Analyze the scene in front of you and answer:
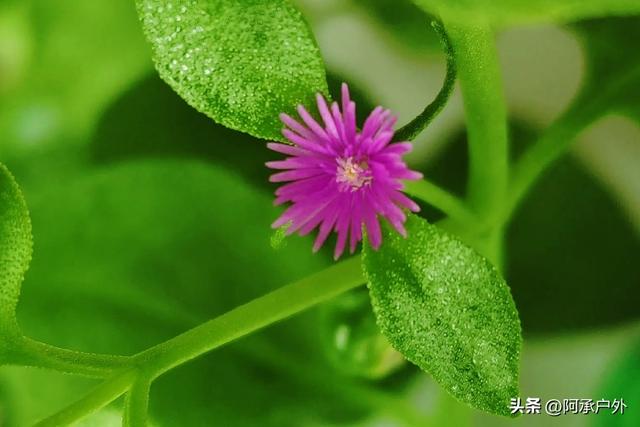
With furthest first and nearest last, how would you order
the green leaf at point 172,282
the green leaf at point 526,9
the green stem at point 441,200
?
the green leaf at point 172,282 < the green stem at point 441,200 < the green leaf at point 526,9

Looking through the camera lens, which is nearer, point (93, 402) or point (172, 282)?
point (93, 402)

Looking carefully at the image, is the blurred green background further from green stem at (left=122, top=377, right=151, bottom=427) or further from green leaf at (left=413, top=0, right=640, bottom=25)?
green leaf at (left=413, top=0, right=640, bottom=25)

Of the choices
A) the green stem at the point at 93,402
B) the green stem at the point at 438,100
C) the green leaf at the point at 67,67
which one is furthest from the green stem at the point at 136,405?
the green leaf at the point at 67,67

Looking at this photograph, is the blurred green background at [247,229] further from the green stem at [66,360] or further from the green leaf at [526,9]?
the green leaf at [526,9]

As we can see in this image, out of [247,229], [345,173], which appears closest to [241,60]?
[345,173]

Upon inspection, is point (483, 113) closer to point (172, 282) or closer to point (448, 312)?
point (448, 312)

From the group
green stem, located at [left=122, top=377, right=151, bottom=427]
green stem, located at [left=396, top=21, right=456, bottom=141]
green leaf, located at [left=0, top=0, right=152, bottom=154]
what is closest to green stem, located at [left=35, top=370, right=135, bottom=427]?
green stem, located at [left=122, top=377, right=151, bottom=427]
